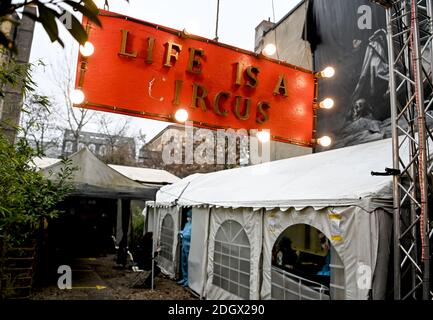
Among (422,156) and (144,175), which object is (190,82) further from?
(144,175)

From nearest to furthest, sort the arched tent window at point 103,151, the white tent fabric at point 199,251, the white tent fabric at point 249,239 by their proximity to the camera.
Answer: the white tent fabric at point 249,239, the white tent fabric at point 199,251, the arched tent window at point 103,151

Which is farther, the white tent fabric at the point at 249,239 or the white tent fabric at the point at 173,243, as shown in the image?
Result: the white tent fabric at the point at 173,243

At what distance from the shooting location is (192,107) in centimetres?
479

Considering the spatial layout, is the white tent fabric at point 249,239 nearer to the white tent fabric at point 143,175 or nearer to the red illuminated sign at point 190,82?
the red illuminated sign at point 190,82

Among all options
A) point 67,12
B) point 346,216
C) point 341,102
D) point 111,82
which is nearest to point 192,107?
point 111,82

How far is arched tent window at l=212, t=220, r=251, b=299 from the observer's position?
662cm

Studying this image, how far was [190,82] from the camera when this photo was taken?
4.89m

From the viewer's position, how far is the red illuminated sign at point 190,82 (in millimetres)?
4422

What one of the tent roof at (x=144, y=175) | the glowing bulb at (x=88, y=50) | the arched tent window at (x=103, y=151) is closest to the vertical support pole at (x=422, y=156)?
the glowing bulb at (x=88, y=50)

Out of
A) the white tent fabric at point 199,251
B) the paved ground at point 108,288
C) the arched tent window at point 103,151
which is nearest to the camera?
the paved ground at point 108,288

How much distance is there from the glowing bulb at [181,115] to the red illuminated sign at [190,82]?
6 centimetres

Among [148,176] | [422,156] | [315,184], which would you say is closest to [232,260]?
[315,184]

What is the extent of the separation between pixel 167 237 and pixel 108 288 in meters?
2.91
